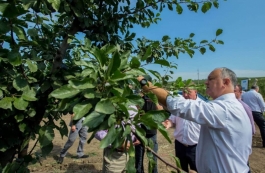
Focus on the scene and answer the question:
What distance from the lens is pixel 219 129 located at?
2.05 metres

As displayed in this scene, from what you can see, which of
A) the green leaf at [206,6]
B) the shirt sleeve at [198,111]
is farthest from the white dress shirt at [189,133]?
the green leaf at [206,6]

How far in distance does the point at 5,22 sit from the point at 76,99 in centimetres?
52

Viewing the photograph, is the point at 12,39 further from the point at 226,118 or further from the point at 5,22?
the point at 226,118

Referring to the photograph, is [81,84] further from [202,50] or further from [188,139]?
[188,139]

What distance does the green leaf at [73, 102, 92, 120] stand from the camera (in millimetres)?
890

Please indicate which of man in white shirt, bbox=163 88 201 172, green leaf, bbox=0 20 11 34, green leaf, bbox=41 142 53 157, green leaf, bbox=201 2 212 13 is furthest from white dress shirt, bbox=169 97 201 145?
green leaf, bbox=0 20 11 34

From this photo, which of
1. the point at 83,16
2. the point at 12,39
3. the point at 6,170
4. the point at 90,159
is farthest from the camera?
the point at 90,159

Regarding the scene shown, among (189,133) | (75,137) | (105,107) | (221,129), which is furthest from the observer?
(75,137)

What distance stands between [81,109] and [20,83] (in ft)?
1.79

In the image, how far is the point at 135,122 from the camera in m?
0.96

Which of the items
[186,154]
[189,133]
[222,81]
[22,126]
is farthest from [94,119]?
[186,154]

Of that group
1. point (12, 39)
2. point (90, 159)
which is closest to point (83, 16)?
point (12, 39)

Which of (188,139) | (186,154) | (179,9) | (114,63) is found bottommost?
(186,154)

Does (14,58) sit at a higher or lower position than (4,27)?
lower
